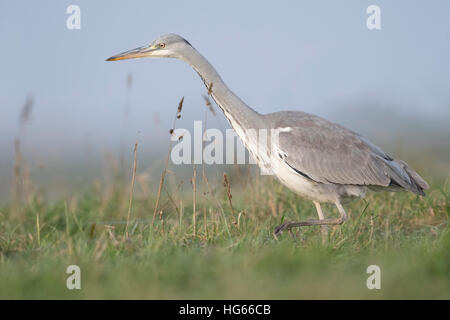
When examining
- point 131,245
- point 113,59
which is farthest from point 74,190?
point 131,245

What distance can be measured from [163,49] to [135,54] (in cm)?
33

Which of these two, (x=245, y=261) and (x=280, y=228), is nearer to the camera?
(x=245, y=261)

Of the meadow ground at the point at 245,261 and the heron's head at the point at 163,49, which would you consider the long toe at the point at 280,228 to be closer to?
the meadow ground at the point at 245,261

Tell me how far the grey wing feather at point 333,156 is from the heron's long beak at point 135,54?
1569 millimetres

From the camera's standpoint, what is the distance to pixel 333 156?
636cm

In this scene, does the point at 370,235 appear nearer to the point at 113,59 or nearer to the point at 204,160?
the point at 204,160

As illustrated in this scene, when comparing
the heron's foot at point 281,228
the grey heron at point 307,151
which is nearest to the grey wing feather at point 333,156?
the grey heron at point 307,151

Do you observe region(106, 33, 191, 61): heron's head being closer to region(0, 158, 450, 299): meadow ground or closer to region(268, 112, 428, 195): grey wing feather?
region(268, 112, 428, 195): grey wing feather

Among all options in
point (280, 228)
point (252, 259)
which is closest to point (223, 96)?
point (280, 228)

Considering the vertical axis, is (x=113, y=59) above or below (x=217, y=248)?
above

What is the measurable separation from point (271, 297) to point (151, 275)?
3.16 feet

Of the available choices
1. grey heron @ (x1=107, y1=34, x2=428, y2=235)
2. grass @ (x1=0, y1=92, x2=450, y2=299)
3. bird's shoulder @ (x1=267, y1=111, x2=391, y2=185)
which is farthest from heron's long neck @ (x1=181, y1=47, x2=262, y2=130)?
grass @ (x1=0, y1=92, x2=450, y2=299)

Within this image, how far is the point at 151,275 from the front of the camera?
4.27 m

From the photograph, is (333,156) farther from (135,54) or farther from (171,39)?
(135,54)
